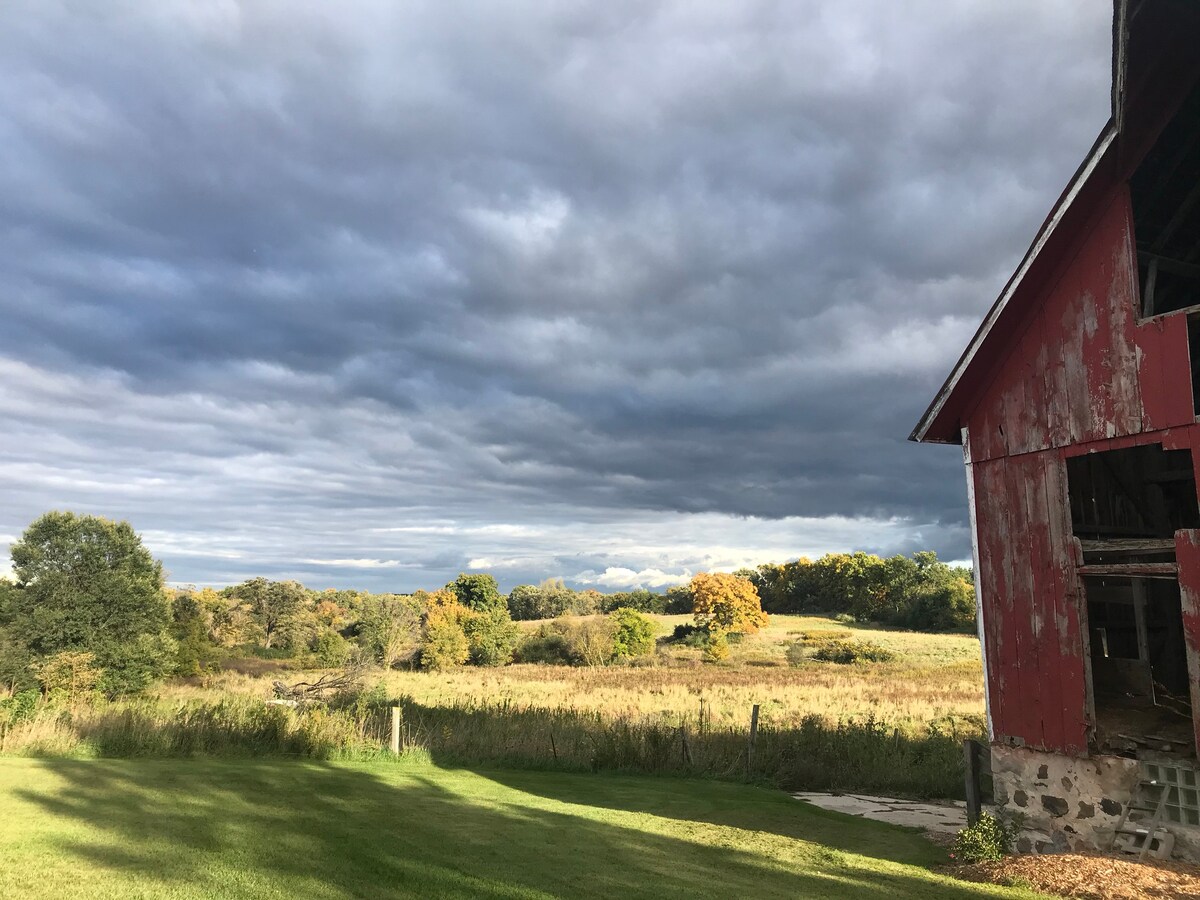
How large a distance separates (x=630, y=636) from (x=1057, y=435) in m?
52.5

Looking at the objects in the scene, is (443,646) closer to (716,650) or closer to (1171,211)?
(716,650)

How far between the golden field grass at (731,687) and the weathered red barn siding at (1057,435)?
12.5 m

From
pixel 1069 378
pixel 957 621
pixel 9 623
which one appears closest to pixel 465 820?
pixel 1069 378

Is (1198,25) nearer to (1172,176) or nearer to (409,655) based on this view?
(1172,176)

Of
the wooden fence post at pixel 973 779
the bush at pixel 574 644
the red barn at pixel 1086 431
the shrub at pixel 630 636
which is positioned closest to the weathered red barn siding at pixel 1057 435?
the red barn at pixel 1086 431

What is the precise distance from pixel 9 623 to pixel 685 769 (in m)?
28.1

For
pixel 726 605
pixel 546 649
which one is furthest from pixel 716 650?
pixel 546 649

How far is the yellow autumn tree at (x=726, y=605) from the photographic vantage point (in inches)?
2741

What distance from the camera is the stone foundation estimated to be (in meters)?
8.77

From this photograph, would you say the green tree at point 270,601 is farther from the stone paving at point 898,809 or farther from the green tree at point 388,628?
the stone paving at point 898,809

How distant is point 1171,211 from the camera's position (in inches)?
435

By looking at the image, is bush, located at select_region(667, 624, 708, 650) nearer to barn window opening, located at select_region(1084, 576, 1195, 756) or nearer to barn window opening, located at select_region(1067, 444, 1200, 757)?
barn window opening, located at select_region(1084, 576, 1195, 756)

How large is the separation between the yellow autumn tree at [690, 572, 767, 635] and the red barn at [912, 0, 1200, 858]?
195ft

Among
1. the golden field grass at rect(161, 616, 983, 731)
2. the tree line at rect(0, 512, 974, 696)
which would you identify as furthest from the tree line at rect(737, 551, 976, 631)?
the golden field grass at rect(161, 616, 983, 731)
